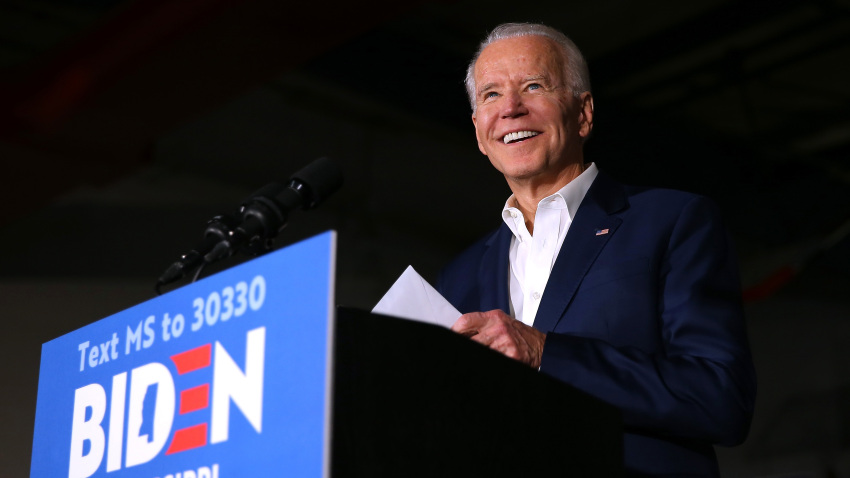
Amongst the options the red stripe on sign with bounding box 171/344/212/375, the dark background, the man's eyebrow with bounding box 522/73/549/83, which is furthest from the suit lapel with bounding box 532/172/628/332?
the dark background

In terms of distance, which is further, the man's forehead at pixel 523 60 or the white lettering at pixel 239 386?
the man's forehead at pixel 523 60

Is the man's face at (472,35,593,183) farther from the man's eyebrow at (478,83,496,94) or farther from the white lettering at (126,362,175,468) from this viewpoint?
the white lettering at (126,362,175,468)

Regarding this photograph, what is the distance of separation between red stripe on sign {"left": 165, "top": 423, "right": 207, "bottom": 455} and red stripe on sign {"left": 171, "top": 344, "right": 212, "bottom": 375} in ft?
0.20

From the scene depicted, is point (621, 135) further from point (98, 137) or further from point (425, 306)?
point (425, 306)

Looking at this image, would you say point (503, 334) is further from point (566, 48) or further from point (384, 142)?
point (384, 142)

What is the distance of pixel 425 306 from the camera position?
1233 millimetres

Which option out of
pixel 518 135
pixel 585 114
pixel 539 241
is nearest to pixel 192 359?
pixel 539 241

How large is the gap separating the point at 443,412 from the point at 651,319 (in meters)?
0.53

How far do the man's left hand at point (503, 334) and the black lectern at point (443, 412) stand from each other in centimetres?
11

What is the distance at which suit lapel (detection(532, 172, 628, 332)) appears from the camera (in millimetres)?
1375

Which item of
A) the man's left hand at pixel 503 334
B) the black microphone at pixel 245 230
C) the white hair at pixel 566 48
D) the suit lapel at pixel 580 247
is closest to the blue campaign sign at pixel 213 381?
the black microphone at pixel 245 230

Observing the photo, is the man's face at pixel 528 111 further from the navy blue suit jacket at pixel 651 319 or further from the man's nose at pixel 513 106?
the navy blue suit jacket at pixel 651 319

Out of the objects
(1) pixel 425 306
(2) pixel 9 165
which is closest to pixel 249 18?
(2) pixel 9 165

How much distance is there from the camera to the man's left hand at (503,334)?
3.68ft
